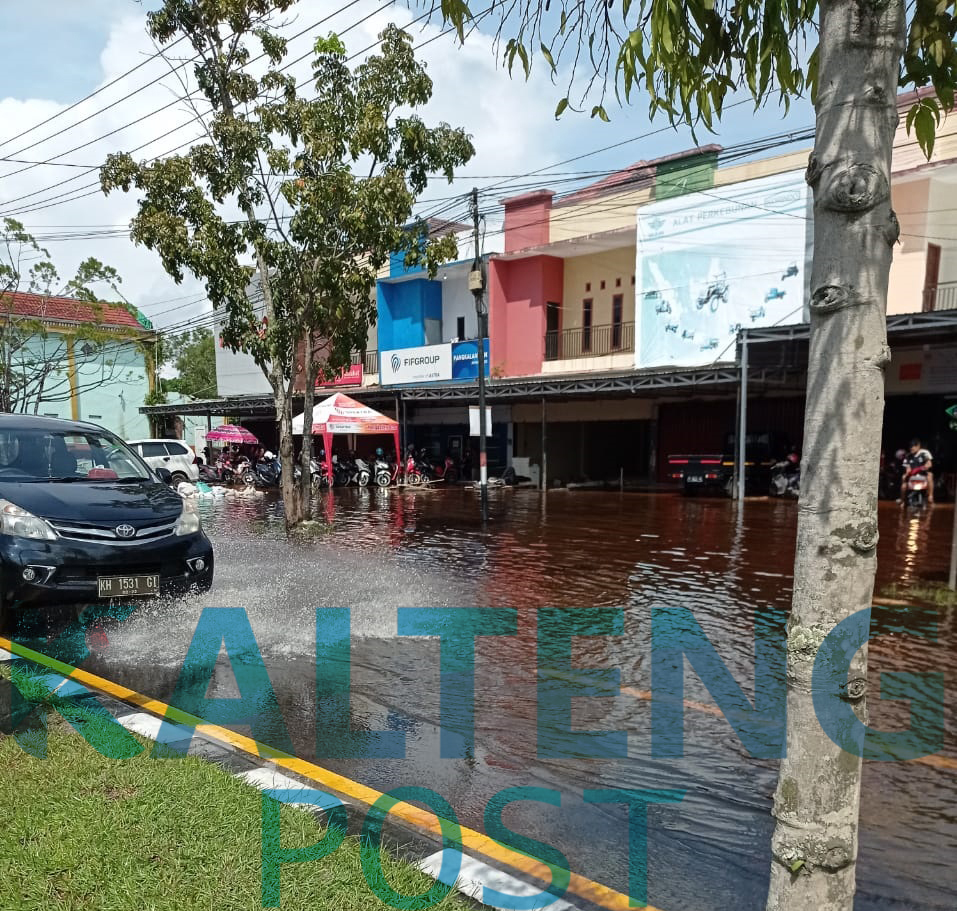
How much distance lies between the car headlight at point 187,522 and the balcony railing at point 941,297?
17.2 m

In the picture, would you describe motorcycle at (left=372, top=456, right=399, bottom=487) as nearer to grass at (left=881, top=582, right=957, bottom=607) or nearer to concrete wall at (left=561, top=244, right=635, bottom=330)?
concrete wall at (left=561, top=244, right=635, bottom=330)

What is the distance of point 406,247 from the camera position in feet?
44.4

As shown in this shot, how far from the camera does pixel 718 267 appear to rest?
20141mm

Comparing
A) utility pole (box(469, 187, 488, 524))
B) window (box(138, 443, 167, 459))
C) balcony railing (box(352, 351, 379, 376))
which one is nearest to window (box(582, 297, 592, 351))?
utility pole (box(469, 187, 488, 524))

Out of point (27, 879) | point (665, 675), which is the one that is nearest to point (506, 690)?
point (665, 675)

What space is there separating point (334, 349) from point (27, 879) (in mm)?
11827

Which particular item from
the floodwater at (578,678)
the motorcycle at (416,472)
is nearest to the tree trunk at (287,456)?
the floodwater at (578,678)

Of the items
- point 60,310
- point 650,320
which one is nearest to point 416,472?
point 650,320

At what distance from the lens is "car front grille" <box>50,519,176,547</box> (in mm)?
6316

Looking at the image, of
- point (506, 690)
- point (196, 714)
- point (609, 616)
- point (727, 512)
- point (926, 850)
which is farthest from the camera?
point (727, 512)

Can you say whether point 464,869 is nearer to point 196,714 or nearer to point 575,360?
point 196,714

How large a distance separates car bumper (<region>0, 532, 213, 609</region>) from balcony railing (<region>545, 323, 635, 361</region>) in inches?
738

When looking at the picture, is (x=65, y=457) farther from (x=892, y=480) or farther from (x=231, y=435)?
(x=231, y=435)

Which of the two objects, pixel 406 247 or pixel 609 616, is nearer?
pixel 609 616
